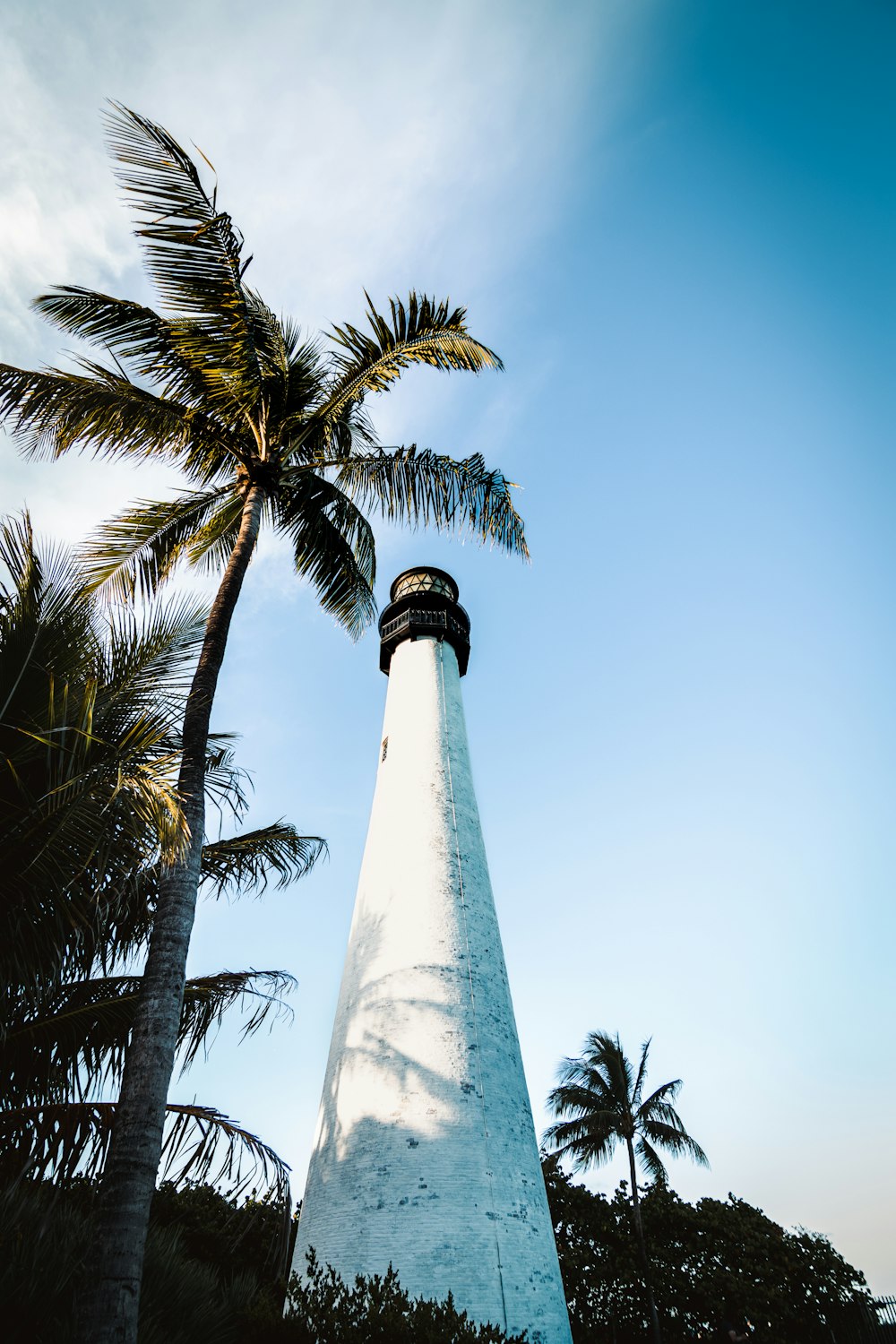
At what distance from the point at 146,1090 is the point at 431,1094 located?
20.4 ft

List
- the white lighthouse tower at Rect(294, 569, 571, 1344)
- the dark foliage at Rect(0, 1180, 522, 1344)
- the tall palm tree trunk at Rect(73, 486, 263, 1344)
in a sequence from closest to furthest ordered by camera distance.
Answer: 1. the tall palm tree trunk at Rect(73, 486, 263, 1344)
2. the dark foliage at Rect(0, 1180, 522, 1344)
3. the white lighthouse tower at Rect(294, 569, 571, 1344)

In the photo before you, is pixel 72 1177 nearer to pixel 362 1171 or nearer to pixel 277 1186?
pixel 277 1186

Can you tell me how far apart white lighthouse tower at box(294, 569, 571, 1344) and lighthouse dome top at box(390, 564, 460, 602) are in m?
6.43

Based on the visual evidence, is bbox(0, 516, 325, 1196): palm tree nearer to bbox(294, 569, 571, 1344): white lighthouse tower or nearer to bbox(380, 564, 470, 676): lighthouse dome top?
bbox(294, 569, 571, 1344): white lighthouse tower

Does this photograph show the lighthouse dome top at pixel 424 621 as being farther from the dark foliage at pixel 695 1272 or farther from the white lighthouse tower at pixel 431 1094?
the dark foliage at pixel 695 1272

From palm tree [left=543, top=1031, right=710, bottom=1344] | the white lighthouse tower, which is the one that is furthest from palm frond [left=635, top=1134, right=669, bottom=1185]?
the white lighthouse tower

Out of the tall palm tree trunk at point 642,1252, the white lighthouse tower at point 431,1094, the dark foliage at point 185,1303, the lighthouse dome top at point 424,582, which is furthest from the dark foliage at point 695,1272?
the lighthouse dome top at point 424,582

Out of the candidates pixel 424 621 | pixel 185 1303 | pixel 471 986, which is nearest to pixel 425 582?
pixel 424 621

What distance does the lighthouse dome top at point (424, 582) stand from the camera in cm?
2028

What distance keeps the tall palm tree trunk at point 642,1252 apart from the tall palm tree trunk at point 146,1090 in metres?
21.5

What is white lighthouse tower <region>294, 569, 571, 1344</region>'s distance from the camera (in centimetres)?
902

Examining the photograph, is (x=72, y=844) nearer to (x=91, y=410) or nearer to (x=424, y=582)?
(x=91, y=410)

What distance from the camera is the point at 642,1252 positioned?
21.2 meters

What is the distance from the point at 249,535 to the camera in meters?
8.35
